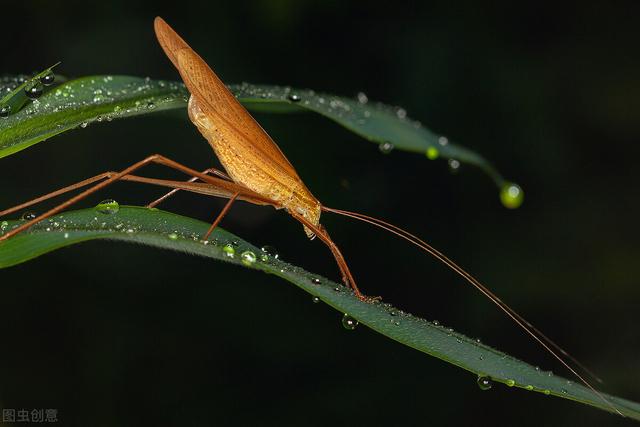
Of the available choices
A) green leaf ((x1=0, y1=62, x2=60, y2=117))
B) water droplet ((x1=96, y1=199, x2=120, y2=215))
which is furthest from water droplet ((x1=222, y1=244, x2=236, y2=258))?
green leaf ((x1=0, y1=62, x2=60, y2=117))

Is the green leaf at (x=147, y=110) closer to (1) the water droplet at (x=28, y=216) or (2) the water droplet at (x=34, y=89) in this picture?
(2) the water droplet at (x=34, y=89)

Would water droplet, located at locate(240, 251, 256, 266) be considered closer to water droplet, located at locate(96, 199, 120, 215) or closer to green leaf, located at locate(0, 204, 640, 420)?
green leaf, located at locate(0, 204, 640, 420)

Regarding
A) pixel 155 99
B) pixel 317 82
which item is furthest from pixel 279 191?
pixel 317 82

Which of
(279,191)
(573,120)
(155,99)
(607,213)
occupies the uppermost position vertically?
(573,120)

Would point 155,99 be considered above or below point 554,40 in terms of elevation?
below

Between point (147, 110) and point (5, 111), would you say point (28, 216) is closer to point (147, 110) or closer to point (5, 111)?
point (5, 111)

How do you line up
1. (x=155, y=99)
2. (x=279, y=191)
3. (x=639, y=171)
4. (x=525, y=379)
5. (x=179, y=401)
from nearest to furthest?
1. (x=525, y=379)
2. (x=155, y=99)
3. (x=279, y=191)
4. (x=179, y=401)
5. (x=639, y=171)

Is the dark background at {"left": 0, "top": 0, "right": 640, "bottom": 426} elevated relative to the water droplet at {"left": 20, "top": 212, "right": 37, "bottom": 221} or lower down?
elevated

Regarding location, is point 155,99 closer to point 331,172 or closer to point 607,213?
point 331,172
